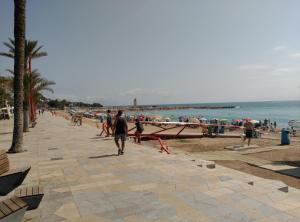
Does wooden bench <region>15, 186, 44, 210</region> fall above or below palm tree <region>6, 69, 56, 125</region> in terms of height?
below

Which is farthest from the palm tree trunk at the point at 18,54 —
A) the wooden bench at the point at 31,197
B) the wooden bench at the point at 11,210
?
the wooden bench at the point at 11,210

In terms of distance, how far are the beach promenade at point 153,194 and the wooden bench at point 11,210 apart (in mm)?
1031

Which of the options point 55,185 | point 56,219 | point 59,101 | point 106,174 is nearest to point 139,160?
point 106,174

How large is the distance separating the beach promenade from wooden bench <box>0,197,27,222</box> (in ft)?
3.38

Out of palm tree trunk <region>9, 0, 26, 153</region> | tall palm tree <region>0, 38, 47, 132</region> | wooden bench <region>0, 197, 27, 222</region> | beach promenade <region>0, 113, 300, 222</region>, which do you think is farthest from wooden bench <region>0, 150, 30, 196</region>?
tall palm tree <region>0, 38, 47, 132</region>

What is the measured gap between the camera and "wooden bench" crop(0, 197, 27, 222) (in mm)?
3209

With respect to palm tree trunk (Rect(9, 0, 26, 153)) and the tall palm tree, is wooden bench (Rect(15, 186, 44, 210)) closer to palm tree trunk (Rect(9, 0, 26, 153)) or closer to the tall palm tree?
palm tree trunk (Rect(9, 0, 26, 153))

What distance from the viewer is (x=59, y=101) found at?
17850 cm

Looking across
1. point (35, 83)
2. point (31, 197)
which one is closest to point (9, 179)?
point (31, 197)

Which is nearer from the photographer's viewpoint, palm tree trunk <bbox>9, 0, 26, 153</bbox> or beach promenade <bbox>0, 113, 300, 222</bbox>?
beach promenade <bbox>0, 113, 300, 222</bbox>

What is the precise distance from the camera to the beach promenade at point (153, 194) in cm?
453

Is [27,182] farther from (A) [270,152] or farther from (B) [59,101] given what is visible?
(B) [59,101]

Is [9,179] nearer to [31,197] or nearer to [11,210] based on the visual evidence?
[31,197]

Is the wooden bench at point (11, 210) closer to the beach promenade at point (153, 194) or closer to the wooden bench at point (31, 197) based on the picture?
the beach promenade at point (153, 194)
